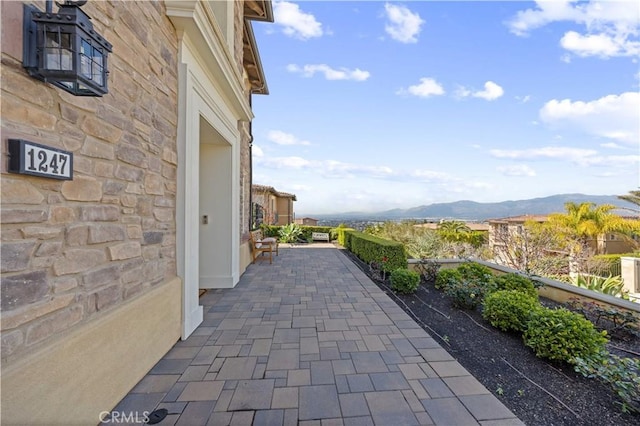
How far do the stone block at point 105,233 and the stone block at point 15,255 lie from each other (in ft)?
1.34

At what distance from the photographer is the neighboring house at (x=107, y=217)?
1291 mm

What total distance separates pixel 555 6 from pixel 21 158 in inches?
360

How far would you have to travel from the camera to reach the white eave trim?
271 cm

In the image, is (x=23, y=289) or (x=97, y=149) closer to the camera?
(x=23, y=289)

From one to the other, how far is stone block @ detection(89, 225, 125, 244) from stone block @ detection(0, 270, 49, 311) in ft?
1.31

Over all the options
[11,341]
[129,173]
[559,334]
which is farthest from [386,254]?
[11,341]

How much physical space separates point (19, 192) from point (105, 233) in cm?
66

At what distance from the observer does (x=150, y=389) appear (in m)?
2.13

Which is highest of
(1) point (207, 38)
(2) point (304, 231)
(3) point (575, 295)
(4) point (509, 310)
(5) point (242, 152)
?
(1) point (207, 38)

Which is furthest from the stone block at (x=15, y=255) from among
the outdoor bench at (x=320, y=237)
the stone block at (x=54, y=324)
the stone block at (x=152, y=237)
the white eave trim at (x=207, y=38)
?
the outdoor bench at (x=320, y=237)

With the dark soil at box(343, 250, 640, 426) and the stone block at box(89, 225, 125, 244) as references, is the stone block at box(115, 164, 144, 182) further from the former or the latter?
the dark soil at box(343, 250, 640, 426)

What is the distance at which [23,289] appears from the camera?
1314mm

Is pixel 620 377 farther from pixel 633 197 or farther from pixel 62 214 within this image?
pixel 633 197

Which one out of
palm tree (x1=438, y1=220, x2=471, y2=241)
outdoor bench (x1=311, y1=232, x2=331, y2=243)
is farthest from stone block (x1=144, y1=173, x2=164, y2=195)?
palm tree (x1=438, y1=220, x2=471, y2=241)
